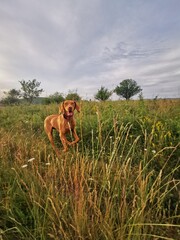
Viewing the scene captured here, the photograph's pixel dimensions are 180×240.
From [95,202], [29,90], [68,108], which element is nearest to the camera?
[95,202]

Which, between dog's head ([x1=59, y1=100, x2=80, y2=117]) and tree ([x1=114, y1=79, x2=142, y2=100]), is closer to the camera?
dog's head ([x1=59, y1=100, x2=80, y2=117])

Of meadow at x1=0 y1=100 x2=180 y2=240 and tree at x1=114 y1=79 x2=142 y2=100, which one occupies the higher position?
tree at x1=114 y1=79 x2=142 y2=100

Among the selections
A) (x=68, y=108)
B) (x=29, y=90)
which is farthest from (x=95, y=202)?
(x=29, y=90)

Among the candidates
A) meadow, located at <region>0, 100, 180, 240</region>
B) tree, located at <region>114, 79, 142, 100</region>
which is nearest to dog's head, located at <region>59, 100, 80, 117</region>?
meadow, located at <region>0, 100, 180, 240</region>

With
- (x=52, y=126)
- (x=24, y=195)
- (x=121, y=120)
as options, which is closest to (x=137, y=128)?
(x=121, y=120)

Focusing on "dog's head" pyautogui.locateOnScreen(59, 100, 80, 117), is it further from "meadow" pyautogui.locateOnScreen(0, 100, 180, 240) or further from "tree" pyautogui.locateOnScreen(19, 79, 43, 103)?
"tree" pyautogui.locateOnScreen(19, 79, 43, 103)

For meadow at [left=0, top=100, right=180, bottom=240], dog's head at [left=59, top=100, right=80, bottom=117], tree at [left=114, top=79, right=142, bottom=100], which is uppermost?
tree at [left=114, top=79, right=142, bottom=100]

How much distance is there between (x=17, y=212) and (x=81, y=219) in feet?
2.00

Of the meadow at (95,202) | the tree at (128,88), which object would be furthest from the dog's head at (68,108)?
the tree at (128,88)

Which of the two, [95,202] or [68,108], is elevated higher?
[68,108]

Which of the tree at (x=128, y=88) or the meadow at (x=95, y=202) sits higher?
the tree at (x=128, y=88)

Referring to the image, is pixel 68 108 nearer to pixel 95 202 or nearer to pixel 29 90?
pixel 95 202

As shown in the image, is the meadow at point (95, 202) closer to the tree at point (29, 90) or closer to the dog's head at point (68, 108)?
the dog's head at point (68, 108)

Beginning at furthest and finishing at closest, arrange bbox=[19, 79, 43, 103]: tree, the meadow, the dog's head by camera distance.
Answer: bbox=[19, 79, 43, 103]: tree → the dog's head → the meadow
